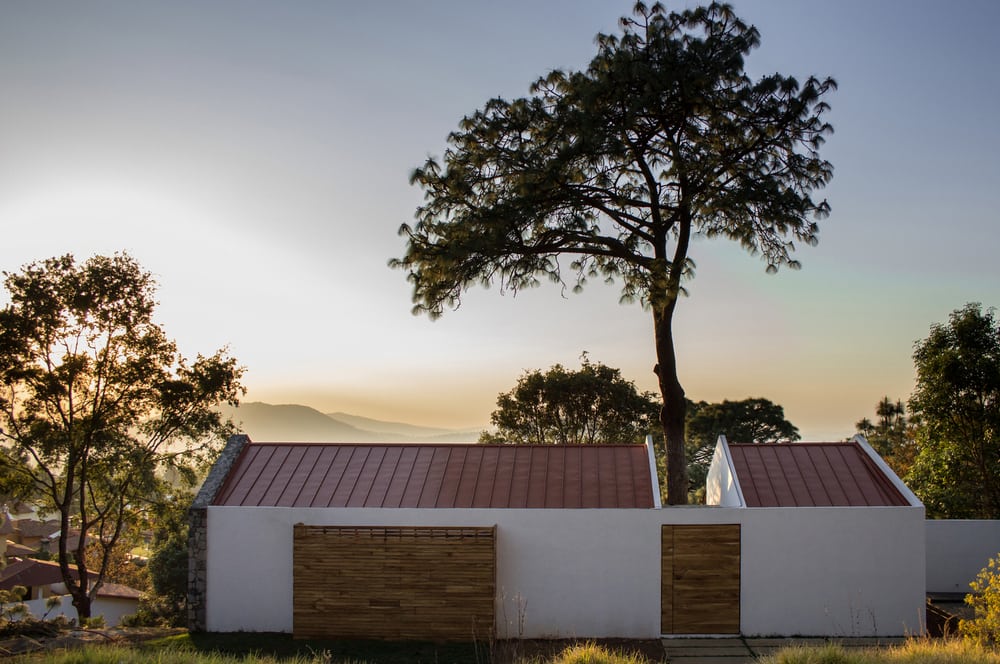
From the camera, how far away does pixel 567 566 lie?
487 inches

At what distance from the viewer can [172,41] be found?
15.2m

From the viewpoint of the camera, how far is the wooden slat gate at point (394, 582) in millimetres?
11898

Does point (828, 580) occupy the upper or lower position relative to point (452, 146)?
lower

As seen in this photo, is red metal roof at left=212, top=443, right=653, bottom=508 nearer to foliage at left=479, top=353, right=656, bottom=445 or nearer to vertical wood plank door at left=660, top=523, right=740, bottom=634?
vertical wood plank door at left=660, top=523, right=740, bottom=634

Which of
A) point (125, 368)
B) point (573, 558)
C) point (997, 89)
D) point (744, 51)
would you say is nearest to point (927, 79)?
point (997, 89)

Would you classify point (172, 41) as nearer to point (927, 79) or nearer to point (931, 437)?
point (927, 79)

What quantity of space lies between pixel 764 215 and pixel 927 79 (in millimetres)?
4252

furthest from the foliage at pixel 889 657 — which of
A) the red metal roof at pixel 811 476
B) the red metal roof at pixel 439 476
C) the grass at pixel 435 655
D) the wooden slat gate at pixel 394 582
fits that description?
the wooden slat gate at pixel 394 582

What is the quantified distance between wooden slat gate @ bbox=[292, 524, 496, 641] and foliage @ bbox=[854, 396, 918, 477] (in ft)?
46.3

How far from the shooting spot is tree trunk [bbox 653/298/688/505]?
53.8 ft

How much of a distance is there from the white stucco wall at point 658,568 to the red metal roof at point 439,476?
515mm

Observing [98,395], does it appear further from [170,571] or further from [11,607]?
[170,571]

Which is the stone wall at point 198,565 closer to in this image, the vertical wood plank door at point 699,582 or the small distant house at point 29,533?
the vertical wood plank door at point 699,582

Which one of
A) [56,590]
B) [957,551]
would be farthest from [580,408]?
[56,590]
